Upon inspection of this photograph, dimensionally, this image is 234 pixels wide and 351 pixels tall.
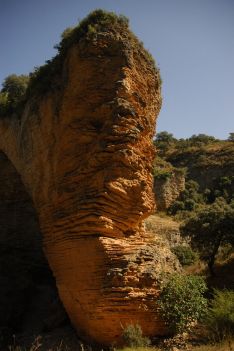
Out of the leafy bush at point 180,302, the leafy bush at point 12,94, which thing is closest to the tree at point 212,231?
the leafy bush at point 180,302

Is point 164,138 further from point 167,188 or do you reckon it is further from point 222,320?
point 222,320

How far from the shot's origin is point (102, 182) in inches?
360

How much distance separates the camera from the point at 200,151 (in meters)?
44.0

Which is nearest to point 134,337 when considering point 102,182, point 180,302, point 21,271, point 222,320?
point 180,302

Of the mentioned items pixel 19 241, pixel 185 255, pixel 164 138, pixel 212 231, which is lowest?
pixel 185 255

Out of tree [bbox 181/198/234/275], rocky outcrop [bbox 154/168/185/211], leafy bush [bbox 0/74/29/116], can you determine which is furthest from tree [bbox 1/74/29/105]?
rocky outcrop [bbox 154/168/185/211]

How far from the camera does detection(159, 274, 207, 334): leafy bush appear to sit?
8.19 m

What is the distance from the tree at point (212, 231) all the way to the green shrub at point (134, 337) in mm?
8264

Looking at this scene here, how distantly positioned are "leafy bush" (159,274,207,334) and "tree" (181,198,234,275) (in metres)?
7.07

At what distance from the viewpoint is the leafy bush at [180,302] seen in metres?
8.19

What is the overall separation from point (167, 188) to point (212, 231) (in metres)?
14.1

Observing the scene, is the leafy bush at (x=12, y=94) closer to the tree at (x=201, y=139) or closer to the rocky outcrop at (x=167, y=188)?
the rocky outcrop at (x=167, y=188)

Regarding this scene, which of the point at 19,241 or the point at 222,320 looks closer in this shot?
the point at 222,320

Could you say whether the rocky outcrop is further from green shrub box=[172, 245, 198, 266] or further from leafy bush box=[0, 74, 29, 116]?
leafy bush box=[0, 74, 29, 116]
